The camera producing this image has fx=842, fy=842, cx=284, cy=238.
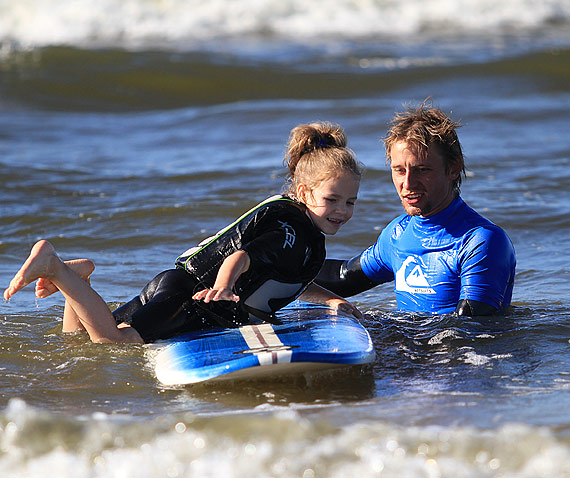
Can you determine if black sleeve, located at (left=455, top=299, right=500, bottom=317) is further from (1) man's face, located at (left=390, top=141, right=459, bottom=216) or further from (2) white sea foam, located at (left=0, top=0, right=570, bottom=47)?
(2) white sea foam, located at (left=0, top=0, right=570, bottom=47)

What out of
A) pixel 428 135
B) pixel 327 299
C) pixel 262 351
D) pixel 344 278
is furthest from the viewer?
pixel 344 278

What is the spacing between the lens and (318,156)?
192 inches

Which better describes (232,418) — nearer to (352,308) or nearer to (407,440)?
(407,440)

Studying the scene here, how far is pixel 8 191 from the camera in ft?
31.0

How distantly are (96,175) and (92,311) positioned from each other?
18.8 ft

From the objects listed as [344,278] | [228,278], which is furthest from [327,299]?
[228,278]

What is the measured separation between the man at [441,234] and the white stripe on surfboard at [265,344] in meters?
1.10

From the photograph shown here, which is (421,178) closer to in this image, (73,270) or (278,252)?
(278,252)

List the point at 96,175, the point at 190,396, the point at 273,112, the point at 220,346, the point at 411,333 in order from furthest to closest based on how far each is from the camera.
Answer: the point at 273,112 → the point at 96,175 → the point at 411,333 → the point at 220,346 → the point at 190,396

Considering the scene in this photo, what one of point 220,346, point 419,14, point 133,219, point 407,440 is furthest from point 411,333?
point 419,14

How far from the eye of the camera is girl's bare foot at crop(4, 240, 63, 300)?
14.8ft

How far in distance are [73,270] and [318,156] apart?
1551mm

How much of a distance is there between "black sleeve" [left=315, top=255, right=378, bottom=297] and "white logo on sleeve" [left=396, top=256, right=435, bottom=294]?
0.40m

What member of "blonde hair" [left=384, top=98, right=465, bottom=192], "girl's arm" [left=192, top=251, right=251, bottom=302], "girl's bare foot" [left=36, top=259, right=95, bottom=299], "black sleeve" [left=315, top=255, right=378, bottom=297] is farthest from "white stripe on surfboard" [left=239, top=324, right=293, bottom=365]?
"blonde hair" [left=384, top=98, right=465, bottom=192]
